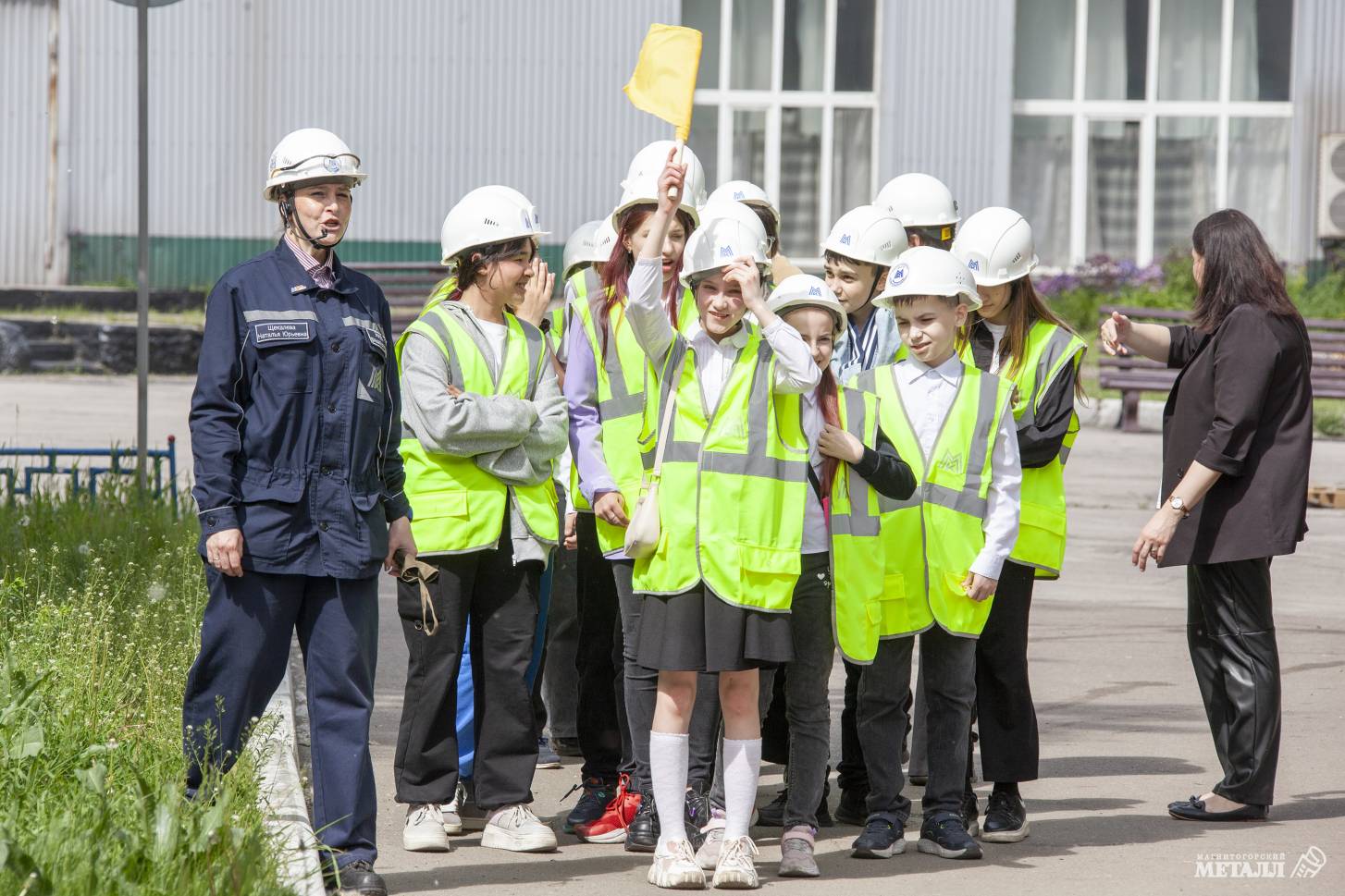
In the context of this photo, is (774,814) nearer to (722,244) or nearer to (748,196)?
(722,244)

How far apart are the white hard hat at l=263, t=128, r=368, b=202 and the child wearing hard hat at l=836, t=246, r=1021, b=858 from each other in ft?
5.58

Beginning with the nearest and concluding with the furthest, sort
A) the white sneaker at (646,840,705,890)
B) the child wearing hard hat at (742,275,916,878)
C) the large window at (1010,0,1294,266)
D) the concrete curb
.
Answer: the concrete curb
the white sneaker at (646,840,705,890)
the child wearing hard hat at (742,275,916,878)
the large window at (1010,0,1294,266)

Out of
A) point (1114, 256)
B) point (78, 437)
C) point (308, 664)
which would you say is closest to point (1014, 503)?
point (308, 664)

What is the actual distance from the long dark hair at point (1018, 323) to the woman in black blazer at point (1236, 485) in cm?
20

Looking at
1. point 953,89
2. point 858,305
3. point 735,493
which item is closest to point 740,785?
point 735,493

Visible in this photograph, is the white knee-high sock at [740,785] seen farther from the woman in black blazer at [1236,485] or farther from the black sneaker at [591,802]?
the woman in black blazer at [1236,485]

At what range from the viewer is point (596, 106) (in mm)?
23250

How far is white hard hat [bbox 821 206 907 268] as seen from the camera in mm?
6105

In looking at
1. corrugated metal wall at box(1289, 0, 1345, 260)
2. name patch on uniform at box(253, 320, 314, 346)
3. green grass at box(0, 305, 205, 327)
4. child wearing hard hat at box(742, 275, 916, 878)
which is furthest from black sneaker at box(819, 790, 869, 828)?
corrugated metal wall at box(1289, 0, 1345, 260)

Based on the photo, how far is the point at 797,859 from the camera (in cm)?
528

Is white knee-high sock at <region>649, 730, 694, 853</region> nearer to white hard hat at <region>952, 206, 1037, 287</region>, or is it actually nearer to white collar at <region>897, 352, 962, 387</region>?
white collar at <region>897, 352, 962, 387</region>

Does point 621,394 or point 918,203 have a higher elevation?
point 918,203

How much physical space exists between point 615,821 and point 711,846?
0.58m

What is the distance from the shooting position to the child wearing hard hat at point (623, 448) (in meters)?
5.46
